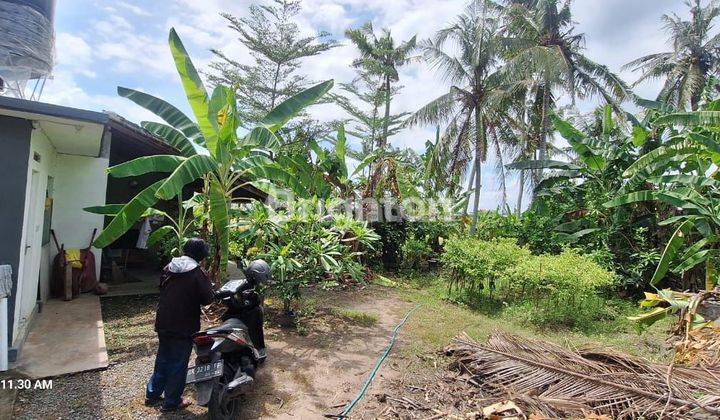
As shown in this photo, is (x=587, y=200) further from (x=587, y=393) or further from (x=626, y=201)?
(x=587, y=393)

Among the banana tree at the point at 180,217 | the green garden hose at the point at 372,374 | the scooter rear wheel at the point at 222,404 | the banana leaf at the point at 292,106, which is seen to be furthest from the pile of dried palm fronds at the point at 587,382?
the banana tree at the point at 180,217

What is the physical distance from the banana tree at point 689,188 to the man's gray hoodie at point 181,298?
8.13 metres

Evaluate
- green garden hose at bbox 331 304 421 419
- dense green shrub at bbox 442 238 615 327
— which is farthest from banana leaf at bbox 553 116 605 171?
green garden hose at bbox 331 304 421 419

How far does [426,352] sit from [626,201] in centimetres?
666

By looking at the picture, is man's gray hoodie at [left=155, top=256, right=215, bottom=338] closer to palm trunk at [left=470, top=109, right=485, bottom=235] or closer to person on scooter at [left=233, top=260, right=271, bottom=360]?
person on scooter at [left=233, top=260, right=271, bottom=360]

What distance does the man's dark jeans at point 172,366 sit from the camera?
3354 mm

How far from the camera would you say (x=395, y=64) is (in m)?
22.6

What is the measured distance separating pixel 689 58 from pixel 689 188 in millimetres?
16411

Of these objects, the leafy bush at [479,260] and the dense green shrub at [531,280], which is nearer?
the dense green shrub at [531,280]

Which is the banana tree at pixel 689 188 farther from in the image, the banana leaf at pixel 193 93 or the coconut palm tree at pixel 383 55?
the coconut palm tree at pixel 383 55

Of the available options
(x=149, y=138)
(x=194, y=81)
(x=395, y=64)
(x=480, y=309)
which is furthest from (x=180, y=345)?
(x=395, y=64)

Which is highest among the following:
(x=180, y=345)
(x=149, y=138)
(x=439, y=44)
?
(x=439, y=44)

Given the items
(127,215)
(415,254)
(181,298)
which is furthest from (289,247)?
(415,254)

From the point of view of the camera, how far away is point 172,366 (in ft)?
11.1
